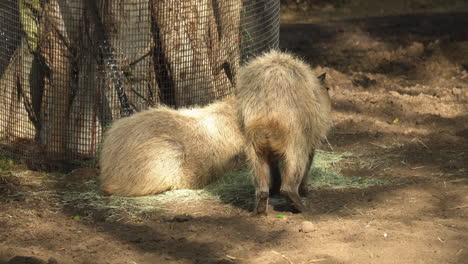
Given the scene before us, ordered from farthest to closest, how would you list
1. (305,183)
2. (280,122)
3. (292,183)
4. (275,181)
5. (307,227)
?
(275,181) < (305,183) < (292,183) < (280,122) < (307,227)

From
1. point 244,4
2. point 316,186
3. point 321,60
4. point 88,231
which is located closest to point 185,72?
point 244,4

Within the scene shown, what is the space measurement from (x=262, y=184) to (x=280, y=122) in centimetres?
51

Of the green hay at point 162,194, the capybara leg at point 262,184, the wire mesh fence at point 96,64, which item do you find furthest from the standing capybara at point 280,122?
the wire mesh fence at point 96,64

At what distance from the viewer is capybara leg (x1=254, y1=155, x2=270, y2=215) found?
544 centimetres

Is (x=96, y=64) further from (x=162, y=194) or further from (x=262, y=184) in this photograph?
(x=262, y=184)

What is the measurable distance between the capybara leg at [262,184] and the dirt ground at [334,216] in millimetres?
84

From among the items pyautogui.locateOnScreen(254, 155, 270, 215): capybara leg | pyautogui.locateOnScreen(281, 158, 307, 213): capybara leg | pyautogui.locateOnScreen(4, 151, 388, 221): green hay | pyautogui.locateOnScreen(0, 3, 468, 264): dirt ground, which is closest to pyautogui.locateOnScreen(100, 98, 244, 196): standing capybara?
pyautogui.locateOnScreen(4, 151, 388, 221): green hay

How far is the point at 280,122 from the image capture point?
5328 millimetres

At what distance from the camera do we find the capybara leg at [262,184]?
214 inches

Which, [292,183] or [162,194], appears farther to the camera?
[162,194]

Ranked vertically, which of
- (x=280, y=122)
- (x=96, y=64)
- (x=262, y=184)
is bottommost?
(x=262, y=184)

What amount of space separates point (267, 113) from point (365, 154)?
7.33 ft

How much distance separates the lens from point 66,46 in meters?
6.83

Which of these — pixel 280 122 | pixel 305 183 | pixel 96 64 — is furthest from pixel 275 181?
pixel 96 64
